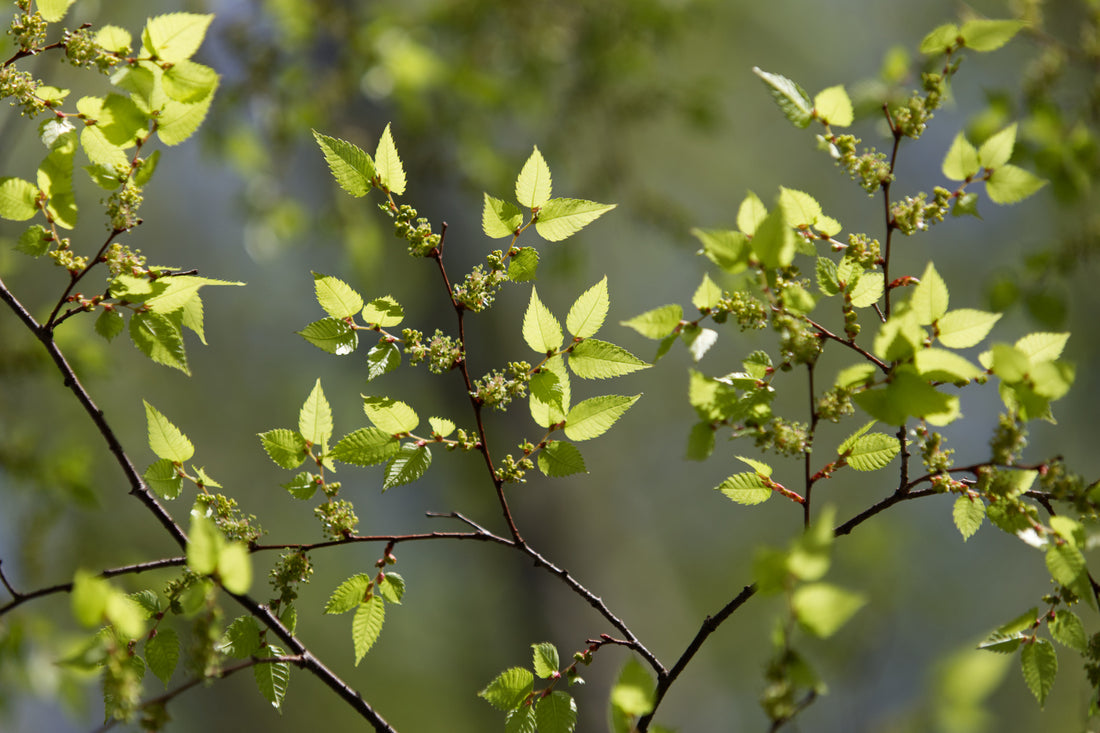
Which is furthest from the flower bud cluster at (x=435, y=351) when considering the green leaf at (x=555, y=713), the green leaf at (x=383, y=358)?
the green leaf at (x=555, y=713)

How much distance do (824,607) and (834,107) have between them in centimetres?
72

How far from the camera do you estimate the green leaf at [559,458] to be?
3.57 feet

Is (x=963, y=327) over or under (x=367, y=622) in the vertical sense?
over

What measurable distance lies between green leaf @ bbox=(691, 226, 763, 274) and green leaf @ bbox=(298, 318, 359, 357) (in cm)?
49

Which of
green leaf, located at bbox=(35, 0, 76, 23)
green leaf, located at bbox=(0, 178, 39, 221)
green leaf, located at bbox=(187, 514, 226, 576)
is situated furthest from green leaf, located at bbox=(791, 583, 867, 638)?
green leaf, located at bbox=(35, 0, 76, 23)

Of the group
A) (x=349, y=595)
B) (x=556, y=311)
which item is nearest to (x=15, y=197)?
(x=349, y=595)

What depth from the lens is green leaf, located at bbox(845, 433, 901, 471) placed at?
3.52 ft

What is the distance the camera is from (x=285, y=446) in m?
1.10

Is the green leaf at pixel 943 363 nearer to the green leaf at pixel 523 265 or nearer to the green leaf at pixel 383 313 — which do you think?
the green leaf at pixel 523 265

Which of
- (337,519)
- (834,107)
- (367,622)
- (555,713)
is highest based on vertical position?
(834,107)

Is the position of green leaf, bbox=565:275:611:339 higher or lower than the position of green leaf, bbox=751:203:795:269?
lower

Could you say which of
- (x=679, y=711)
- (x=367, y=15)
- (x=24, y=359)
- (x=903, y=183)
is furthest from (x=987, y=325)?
(x=903, y=183)

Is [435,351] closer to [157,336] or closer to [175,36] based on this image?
[157,336]

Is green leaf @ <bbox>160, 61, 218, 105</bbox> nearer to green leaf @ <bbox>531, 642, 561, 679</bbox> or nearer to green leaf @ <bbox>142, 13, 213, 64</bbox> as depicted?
green leaf @ <bbox>142, 13, 213, 64</bbox>
